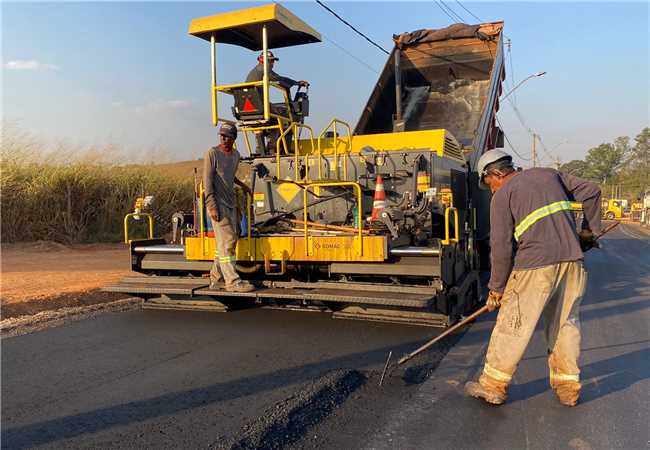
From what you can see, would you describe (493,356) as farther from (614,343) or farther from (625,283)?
(625,283)

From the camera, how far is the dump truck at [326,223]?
5266 millimetres

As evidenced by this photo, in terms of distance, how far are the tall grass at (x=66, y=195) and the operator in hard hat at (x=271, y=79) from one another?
9.73 meters

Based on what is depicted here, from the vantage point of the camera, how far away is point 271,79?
6605 mm

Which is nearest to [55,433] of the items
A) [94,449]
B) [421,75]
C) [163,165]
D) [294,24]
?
[94,449]

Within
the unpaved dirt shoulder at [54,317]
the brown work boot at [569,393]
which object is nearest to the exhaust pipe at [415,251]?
the brown work boot at [569,393]

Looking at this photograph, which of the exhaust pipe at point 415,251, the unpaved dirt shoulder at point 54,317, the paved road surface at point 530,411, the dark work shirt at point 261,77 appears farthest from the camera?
the dark work shirt at point 261,77

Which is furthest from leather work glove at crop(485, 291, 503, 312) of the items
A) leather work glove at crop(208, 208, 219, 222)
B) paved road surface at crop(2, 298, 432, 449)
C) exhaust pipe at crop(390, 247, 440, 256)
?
leather work glove at crop(208, 208, 219, 222)

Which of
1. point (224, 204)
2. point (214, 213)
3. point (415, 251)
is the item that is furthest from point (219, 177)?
point (415, 251)

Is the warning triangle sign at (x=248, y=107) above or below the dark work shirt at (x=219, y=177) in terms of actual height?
above

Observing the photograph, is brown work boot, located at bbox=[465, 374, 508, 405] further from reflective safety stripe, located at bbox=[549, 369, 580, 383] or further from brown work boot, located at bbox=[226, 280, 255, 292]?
brown work boot, located at bbox=[226, 280, 255, 292]

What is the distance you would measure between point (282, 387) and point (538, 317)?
1.79 meters

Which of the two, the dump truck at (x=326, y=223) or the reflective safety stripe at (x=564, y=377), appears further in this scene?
the dump truck at (x=326, y=223)

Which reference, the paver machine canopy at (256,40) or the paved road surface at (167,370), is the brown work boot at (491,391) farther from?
the paver machine canopy at (256,40)

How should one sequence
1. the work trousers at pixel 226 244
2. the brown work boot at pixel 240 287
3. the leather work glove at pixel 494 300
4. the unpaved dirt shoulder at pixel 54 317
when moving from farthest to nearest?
1. the work trousers at pixel 226 244
2. the brown work boot at pixel 240 287
3. the unpaved dirt shoulder at pixel 54 317
4. the leather work glove at pixel 494 300
